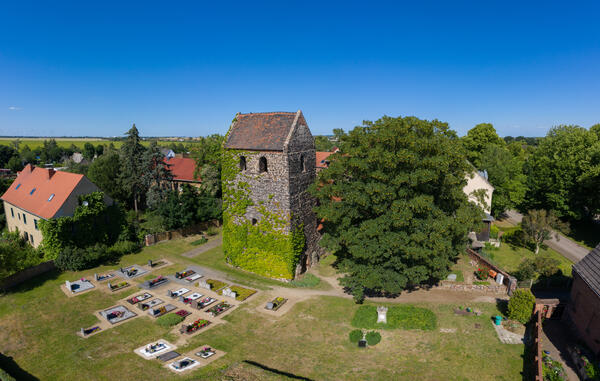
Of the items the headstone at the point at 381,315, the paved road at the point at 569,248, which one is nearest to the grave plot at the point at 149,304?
the headstone at the point at 381,315

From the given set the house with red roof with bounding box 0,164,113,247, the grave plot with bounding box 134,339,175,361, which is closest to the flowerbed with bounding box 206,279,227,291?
the grave plot with bounding box 134,339,175,361

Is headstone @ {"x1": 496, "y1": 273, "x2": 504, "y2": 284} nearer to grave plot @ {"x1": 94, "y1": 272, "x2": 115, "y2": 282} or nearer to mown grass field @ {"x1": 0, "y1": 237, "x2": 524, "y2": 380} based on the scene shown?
mown grass field @ {"x1": 0, "y1": 237, "x2": 524, "y2": 380}

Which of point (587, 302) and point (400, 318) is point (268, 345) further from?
point (587, 302)

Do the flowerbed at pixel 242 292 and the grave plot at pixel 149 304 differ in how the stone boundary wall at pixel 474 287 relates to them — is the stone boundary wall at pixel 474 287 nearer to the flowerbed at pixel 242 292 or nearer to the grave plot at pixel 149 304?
the flowerbed at pixel 242 292

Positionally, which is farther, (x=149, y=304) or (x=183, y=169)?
(x=183, y=169)

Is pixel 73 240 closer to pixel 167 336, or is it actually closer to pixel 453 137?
pixel 167 336

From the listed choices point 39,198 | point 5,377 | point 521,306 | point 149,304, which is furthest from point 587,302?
point 39,198
